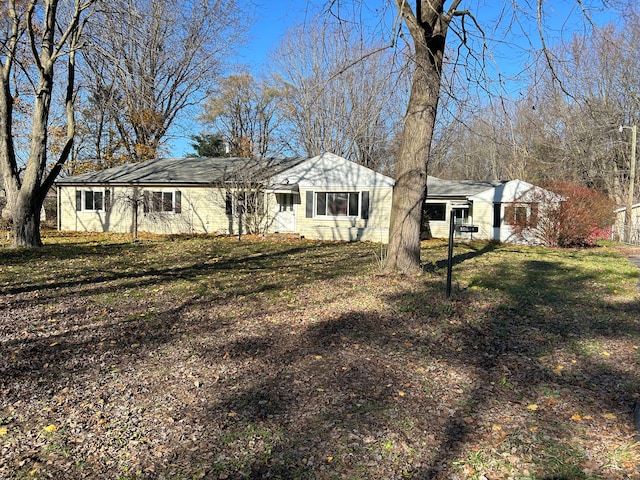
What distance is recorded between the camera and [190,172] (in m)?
22.9

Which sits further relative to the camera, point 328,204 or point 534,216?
point 328,204

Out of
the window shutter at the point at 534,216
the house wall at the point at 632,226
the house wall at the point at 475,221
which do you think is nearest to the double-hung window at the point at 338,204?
the house wall at the point at 475,221

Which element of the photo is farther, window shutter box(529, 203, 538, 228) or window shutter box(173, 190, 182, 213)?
window shutter box(173, 190, 182, 213)

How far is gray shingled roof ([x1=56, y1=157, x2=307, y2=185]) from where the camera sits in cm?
2080

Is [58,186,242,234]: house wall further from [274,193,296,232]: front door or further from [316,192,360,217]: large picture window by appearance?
[316,192,360,217]: large picture window

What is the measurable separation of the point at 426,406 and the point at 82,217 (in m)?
23.5

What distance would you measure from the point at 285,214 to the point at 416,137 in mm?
12860

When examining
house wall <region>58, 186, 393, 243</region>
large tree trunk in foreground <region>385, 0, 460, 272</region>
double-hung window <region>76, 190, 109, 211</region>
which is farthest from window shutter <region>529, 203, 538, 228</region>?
double-hung window <region>76, 190, 109, 211</region>

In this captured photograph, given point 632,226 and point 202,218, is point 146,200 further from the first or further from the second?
point 632,226

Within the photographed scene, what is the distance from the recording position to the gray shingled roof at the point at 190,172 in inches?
819

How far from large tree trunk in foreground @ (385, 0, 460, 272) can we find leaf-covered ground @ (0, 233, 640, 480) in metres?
0.68

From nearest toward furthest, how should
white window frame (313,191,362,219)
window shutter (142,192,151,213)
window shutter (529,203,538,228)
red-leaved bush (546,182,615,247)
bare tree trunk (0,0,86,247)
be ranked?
bare tree trunk (0,0,86,247), red-leaved bush (546,182,615,247), window shutter (142,192,151,213), window shutter (529,203,538,228), white window frame (313,191,362,219)

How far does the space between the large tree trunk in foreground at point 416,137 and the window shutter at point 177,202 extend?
1526 centimetres

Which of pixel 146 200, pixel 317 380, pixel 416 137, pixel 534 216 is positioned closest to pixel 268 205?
pixel 146 200
